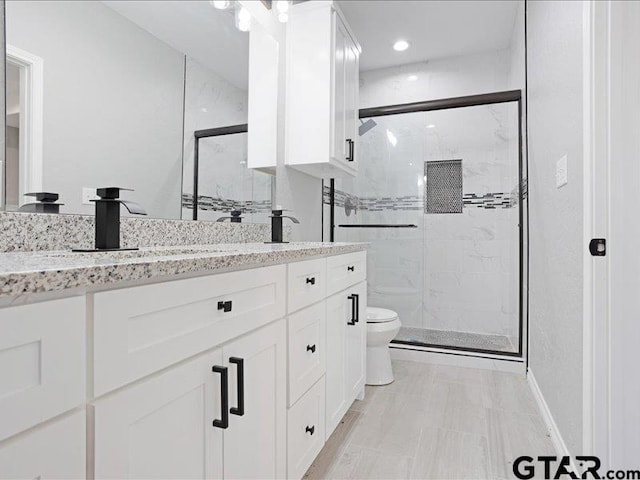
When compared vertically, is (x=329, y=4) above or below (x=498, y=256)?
above

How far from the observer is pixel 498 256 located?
10.9 ft

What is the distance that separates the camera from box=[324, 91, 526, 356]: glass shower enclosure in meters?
3.31

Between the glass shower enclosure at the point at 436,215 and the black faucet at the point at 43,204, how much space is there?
2347 millimetres

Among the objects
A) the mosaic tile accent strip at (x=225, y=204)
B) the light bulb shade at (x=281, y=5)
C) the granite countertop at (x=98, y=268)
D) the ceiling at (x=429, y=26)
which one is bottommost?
the granite countertop at (x=98, y=268)

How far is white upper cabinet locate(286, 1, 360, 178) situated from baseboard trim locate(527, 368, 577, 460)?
1695 mm

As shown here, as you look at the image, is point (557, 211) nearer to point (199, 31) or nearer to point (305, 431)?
point (305, 431)

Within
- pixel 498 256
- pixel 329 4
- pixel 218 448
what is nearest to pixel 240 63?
pixel 329 4

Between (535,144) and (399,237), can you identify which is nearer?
(535,144)

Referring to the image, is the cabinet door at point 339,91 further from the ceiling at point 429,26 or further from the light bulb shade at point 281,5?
the ceiling at point 429,26

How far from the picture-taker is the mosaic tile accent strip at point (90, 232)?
3.12 ft

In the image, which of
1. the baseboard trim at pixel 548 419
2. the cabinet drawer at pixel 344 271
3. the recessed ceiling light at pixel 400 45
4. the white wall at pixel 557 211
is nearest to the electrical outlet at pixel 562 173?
the white wall at pixel 557 211

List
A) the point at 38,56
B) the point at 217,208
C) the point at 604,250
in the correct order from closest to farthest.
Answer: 1. the point at 38,56
2. the point at 604,250
3. the point at 217,208

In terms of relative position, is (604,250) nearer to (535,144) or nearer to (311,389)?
(311,389)

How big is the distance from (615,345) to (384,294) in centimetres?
232
